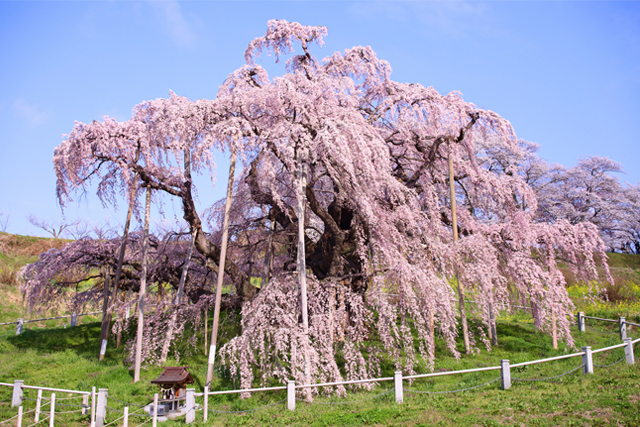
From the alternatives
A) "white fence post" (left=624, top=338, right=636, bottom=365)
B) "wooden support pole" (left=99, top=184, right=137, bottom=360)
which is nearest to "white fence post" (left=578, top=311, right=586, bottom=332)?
"white fence post" (left=624, top=338, right=636, bottom=365)

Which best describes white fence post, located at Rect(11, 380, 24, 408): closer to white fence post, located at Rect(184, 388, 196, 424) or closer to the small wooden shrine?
the small wooden shrine

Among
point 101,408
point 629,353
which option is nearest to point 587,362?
point 629,353

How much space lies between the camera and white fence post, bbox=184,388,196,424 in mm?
10117

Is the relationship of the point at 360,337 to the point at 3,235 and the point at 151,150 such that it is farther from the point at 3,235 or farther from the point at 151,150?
the point at 3,235

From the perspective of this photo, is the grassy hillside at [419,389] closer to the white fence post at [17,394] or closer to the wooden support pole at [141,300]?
the white fence post at [17,394]

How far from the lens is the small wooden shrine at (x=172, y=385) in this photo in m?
10.0

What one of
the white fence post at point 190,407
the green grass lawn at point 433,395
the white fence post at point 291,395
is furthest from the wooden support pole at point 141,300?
the white fence post at point 291,395

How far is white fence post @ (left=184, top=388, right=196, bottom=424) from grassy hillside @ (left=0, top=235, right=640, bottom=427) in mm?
270

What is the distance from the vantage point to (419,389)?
11.4 metres

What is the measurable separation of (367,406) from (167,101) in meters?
11.0

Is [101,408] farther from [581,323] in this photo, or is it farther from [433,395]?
[581,323]

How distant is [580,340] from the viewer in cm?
1709

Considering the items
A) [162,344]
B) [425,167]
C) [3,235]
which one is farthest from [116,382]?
[3,235]

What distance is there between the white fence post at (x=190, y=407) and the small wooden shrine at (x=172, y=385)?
166mm
